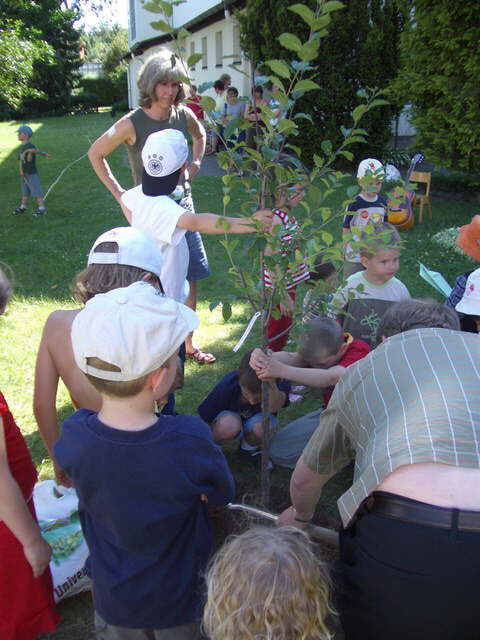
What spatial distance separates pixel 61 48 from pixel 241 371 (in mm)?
45423

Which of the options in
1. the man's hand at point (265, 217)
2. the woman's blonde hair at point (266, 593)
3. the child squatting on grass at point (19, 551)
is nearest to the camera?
the woman's blonde hair at point (266, 593)

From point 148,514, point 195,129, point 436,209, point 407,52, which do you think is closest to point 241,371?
point 148,514

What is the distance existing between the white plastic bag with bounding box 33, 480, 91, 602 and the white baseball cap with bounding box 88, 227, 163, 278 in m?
1.05

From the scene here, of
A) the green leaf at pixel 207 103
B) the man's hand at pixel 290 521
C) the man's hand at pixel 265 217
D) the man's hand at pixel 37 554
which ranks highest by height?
the green leaf at pixel 207 103

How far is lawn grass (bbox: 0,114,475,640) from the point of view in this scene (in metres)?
3.22

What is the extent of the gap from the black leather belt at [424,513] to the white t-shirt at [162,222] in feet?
5.63

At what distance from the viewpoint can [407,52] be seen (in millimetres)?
8844

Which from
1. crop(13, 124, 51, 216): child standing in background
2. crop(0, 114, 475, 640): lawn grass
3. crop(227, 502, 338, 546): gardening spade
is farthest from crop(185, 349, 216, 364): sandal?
crop(13, 124, 51, 216): child standing in background

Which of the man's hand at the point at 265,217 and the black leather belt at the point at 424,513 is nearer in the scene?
the black leather belt at the point at 424,513

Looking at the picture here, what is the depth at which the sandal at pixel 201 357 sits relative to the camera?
4.10m

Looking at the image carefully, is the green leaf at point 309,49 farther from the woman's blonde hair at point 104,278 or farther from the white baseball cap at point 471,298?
the white baseball cap at point 471,298

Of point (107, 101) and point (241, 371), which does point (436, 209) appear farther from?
point (107, 101)

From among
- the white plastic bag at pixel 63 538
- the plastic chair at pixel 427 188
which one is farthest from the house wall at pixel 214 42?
the white plastic bag at pixel 63 538

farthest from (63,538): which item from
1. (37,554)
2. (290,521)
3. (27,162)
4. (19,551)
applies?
(27,162)
